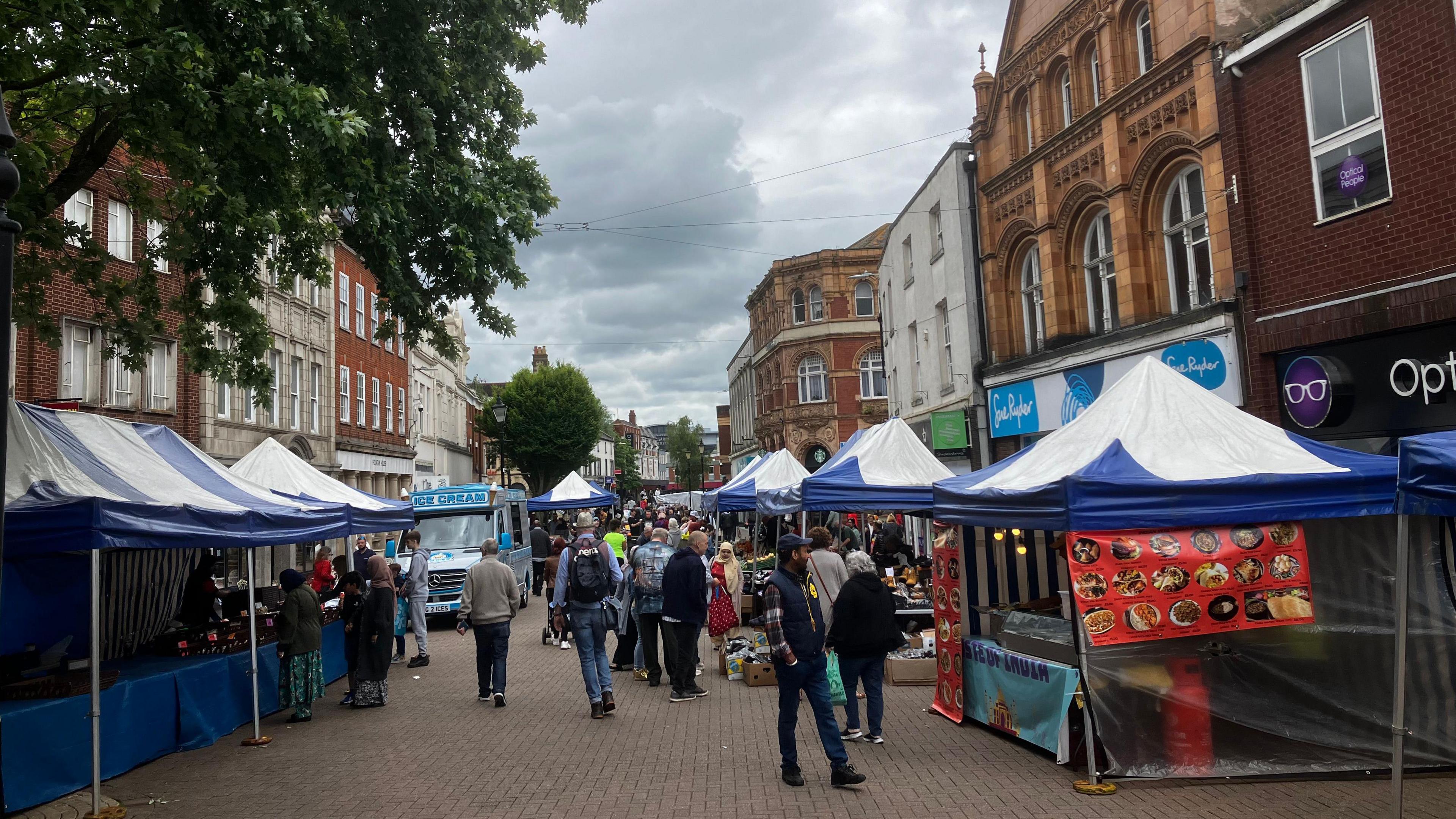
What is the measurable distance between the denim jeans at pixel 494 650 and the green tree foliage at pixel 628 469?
9979 centimetres

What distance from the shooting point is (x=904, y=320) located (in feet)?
93.3

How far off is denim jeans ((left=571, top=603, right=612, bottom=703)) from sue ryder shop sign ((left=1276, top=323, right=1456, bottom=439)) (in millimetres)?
9206

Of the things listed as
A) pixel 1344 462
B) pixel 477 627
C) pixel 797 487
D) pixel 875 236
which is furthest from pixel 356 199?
pixel 875 236

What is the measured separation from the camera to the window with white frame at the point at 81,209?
60.1 feet

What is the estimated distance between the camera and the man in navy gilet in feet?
22.7

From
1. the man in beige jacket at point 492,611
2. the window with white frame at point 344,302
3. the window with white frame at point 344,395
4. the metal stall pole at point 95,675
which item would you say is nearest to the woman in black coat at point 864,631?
the man in beige jacket at point 492,611

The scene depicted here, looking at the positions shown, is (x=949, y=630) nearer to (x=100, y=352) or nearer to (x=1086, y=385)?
(x=1086, y=385)

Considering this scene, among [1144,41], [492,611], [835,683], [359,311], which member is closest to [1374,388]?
[835,683]

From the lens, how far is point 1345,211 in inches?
460

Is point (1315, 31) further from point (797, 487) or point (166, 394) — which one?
point (166, 394)

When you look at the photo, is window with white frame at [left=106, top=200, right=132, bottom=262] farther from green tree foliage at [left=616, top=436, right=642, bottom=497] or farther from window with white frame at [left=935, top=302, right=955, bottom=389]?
green tree foliage at [left=616, top=436, right=642, bottom=497]

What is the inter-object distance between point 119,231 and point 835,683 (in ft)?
61.0

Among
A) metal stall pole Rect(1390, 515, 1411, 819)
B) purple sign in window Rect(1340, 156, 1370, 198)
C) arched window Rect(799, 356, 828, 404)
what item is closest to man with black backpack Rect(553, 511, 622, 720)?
metal stall pole Rect(1390, 515, 1411, 819)

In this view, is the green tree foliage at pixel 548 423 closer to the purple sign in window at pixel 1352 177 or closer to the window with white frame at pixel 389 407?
the window with white frame at pixel 389 407
